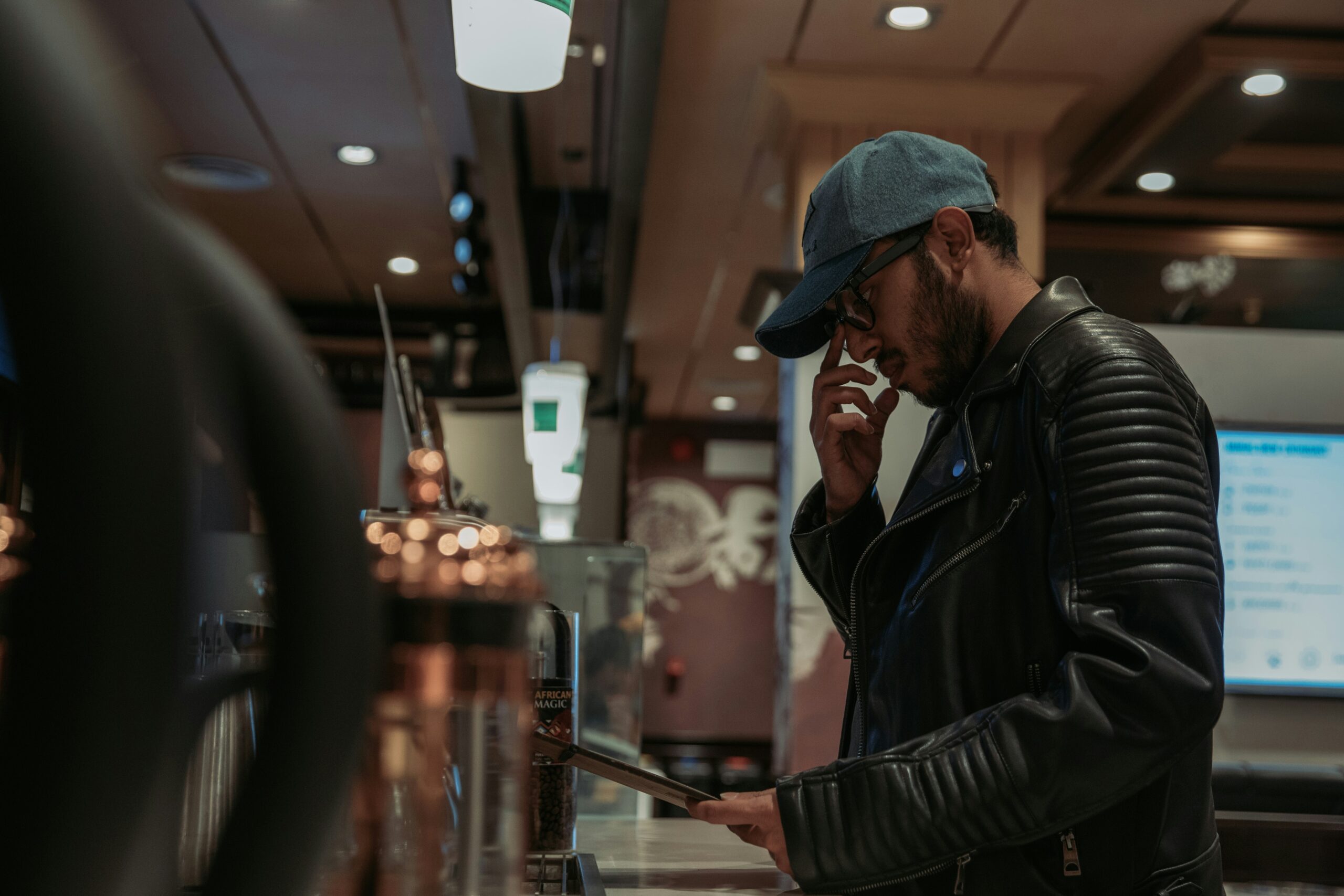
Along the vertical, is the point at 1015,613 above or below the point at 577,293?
below

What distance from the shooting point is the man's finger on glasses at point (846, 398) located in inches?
50.8

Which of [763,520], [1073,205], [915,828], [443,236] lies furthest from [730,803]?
[763,520]

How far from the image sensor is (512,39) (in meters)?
1.90

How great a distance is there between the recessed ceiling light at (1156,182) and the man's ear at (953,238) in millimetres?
3450

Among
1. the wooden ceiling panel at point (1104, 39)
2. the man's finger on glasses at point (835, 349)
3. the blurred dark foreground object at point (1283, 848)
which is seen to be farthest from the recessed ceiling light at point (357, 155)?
the blurred dark foreground object at point (1283, 848)

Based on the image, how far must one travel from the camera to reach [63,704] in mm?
141

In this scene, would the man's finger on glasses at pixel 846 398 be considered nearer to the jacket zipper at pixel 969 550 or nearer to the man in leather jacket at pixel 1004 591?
the man in leather jacket at pixel 1004 591

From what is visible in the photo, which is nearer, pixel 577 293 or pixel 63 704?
pixel 63 704

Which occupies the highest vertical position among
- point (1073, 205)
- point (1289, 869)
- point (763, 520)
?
point (1073, 205)

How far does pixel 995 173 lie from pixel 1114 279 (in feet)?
4.56

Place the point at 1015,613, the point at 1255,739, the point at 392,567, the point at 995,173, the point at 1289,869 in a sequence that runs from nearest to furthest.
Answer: the point at 392,567
the point at 1015,613
the point at 1289,869
the point at 1255,739
the point at 995,173

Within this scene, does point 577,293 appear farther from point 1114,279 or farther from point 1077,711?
point 1077,711

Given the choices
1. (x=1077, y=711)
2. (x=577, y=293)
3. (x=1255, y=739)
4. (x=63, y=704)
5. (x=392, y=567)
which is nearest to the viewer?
(x=63, y=704)

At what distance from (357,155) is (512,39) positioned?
281 centimetres
